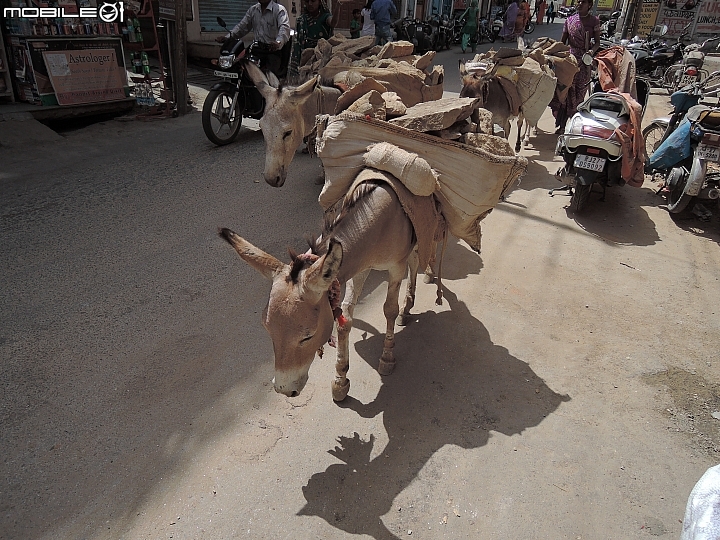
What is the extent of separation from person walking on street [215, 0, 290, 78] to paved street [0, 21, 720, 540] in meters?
3.56

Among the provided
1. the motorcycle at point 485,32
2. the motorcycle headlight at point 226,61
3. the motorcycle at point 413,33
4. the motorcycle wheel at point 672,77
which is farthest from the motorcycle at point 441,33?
the motorcycle headlight at point 226,61

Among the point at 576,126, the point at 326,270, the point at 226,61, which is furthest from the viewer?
the point at 226,61

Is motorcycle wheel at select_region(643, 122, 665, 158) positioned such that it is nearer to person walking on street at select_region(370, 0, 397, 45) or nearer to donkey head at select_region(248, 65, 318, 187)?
donkey head at select_region(248, 65, 318, 187)

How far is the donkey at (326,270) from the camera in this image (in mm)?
1992

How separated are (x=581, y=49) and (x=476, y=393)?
300 inches

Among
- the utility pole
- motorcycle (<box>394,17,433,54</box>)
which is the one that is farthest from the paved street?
motorcycle (<box>394,17,433,54</box>)

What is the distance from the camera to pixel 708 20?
1599cm

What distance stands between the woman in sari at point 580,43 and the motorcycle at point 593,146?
252 centimetres

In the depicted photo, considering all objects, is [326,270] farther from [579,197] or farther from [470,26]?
[470,26]

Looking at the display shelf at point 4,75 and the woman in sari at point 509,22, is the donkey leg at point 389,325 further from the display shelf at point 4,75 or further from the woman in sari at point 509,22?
the woman in sari at point 509,22

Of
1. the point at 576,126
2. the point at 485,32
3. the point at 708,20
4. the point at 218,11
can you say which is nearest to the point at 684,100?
the point at 576,126

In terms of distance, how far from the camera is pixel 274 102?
4.35 metres

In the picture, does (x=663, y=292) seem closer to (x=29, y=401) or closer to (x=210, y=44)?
(x=29, y=401)

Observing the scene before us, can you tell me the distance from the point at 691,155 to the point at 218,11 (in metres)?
11.4
